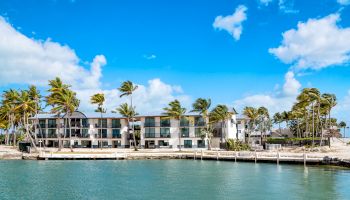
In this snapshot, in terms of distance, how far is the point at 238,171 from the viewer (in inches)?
2229

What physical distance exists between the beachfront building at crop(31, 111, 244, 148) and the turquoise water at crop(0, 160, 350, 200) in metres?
35.6

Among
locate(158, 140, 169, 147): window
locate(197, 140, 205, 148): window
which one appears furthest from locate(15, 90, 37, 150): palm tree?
locate(197, 140, 205, 148): window

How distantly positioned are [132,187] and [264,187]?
48.0 ft

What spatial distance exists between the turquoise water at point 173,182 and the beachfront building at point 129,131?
35.6 metres

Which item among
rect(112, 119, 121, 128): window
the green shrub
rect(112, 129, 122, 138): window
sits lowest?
the green shrub

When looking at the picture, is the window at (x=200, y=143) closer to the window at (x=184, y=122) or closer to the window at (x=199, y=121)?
the window at (x=199, y=121)

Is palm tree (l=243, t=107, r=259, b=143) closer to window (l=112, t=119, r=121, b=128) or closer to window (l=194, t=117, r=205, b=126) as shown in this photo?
window (l=194, t=117, r=205, b=126)

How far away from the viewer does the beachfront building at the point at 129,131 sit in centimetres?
9744

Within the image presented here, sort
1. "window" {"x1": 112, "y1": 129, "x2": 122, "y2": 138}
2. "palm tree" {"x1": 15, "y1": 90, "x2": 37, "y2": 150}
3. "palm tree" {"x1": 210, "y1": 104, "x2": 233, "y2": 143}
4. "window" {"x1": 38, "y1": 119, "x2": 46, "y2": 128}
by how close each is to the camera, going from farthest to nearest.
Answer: "window" {"x1": 38, "y1": 119, "x2": 46, "y2": 128} < "window" {"x1": 112, "y1": 129, "x2": 122, "y2": 138} < "palm tree" {"x1": 210, "y1": 104, "x2": 233, "y2": 143} < "palm tree" {"x1": 15, "y1": 90, "x2": 37, "y2": 150}

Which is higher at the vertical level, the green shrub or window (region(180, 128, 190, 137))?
window (region(180, 128, 190, 137))

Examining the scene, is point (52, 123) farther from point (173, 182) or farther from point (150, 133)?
point (173, 182)

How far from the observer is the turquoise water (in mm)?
38250

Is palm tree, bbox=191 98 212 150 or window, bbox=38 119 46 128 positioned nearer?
palm tree, bbox=191 98 212 150

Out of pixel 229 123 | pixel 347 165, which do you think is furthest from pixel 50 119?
pixel 347 165
